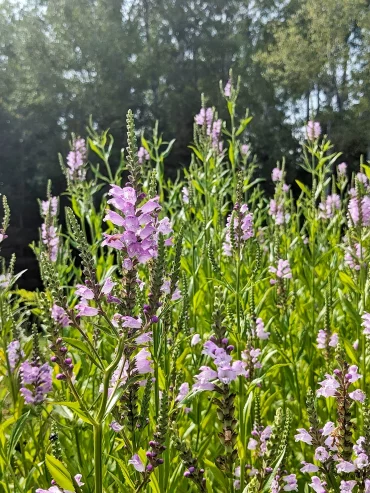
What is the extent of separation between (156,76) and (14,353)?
24641 mm

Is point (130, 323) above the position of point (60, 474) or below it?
above

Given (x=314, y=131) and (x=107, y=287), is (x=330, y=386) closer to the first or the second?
(x=107, y=287)

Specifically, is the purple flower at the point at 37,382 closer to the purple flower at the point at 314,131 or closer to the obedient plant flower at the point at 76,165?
the obedient plant flower at the point at 76,165

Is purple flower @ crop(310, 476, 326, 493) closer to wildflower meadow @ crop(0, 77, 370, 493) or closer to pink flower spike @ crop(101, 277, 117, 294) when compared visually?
wildflower meadow @ crop(0, 77, 370, 493)

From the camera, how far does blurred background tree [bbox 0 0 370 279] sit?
70.5 feet

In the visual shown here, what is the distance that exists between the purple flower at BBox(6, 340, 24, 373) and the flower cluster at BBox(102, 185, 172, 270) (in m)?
1.17

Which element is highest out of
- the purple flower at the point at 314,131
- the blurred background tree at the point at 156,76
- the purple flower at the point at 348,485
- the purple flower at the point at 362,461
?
the blurred background tree at the point at 156,76

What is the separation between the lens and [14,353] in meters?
2.18

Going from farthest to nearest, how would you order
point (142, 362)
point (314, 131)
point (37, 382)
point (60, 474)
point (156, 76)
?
point (156, 76)
point (314, 131)
point (37, 382)
point (142, 362)
point (60, 474)

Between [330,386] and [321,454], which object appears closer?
[321,454]

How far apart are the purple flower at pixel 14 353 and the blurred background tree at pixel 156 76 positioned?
57.2 ft

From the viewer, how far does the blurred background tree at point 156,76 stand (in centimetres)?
2148

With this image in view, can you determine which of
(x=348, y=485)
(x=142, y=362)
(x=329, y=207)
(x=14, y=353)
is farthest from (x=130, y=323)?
(x=329, y=207)

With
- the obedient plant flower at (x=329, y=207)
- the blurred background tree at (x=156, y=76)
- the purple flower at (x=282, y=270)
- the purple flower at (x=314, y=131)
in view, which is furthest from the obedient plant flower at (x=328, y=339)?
the blurred background tree at (x=156, y=76)
